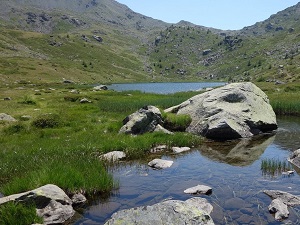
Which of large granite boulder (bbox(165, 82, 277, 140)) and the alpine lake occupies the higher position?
large granite boulder (bbox(165, 82, 277, 140))

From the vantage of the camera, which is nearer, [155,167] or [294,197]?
[294,197]

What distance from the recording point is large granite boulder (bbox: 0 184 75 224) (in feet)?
38.6

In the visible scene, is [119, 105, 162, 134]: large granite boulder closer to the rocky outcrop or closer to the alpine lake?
the alpine lake

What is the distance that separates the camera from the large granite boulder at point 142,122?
2888 cm

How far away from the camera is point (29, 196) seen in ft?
38.7

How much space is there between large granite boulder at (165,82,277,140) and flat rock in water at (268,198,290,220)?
15.7 metres

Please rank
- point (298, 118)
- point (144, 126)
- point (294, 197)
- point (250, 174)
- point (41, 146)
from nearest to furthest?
1. point (294, 197)
2. point (250, 174)
3. point (41, 146)
4. point (144, 126)
5. point (298, 118)

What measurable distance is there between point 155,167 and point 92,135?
8.84 metres

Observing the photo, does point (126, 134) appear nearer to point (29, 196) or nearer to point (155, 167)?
point (155, 167)

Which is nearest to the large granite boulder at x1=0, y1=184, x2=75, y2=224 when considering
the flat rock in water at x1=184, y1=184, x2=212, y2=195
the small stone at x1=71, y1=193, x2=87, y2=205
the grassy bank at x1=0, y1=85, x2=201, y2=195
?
the small stone at x1=71, y1=193, x2=87, y2=205

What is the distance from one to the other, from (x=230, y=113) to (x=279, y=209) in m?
19.0

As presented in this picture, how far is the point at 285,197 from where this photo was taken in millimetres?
14117

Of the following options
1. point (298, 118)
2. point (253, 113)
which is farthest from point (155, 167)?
point (298, 118)

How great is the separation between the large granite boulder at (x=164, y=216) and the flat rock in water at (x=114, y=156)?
1088cm
